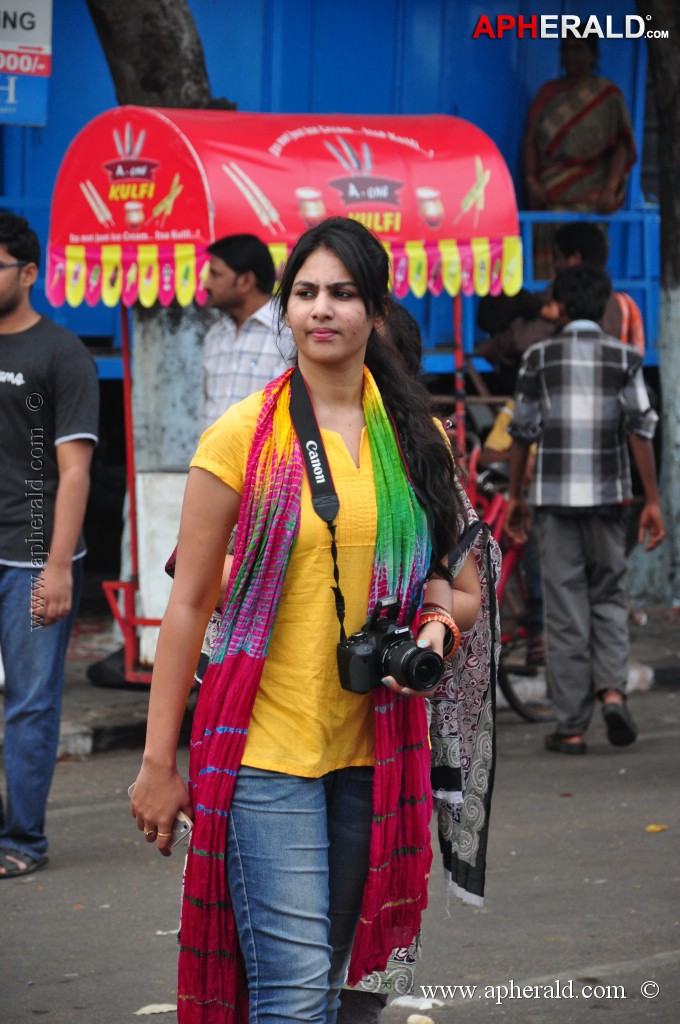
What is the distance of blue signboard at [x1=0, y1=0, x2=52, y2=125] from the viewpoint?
8.74 metres

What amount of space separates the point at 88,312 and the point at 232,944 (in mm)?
8252

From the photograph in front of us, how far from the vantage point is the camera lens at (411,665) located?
2.96 meters

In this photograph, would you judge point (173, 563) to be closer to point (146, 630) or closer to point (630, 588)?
point (146, 630)

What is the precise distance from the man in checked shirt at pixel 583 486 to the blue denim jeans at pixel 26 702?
2754mm

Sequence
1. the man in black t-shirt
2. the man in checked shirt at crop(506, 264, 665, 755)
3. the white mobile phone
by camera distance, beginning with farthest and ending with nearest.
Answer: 1. the man in checked shirt at crop(506, 264, 665, 755)
2. the man in black t-shirt
3. the white mobile phone

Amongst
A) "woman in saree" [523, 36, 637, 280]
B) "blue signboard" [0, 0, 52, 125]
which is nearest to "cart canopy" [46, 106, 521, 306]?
"blue signboard" [0, 0, 52, 125]

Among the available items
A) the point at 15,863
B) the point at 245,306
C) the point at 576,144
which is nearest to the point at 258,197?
the point at 245,306

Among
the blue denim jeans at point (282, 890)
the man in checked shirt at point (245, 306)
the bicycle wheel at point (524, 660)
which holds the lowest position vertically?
the bicycle wheel at point (524, 660)

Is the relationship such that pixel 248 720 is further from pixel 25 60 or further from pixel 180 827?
pixel 25 60

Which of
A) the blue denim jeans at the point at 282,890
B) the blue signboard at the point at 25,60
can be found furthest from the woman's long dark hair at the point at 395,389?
the blue signboard at the point at 25,60

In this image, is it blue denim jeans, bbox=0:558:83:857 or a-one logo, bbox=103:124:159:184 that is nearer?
blue denim jeans, bbox=0:558:83:857

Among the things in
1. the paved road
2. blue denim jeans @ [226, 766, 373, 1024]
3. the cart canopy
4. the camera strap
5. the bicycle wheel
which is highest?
the cart canopy

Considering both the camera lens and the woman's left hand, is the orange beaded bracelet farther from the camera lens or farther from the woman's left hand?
the camera lens

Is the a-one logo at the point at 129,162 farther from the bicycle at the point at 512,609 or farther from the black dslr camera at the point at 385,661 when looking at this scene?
the black dslr camera at the point at 385,661
